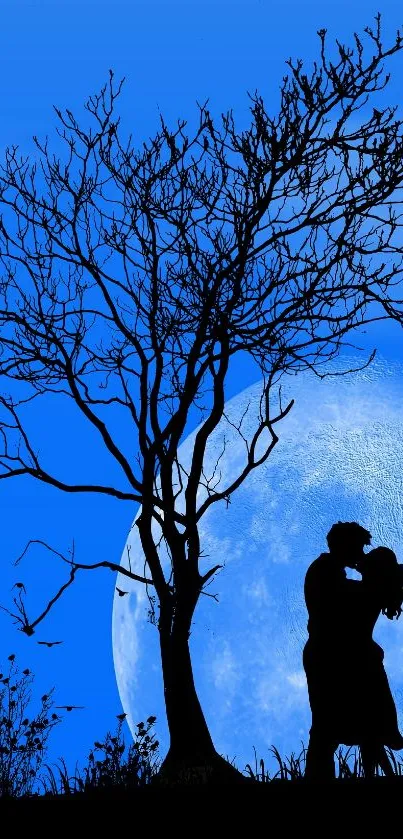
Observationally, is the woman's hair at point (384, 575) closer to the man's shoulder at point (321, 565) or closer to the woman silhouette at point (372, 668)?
the woman silhouette at point (372, 668)

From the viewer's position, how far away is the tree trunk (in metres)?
11.0

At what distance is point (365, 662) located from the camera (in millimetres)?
7520

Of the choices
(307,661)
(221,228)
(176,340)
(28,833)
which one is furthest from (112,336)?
(28,833)

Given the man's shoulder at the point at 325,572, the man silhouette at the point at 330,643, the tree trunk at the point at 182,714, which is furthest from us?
the tree trunk at the point at 182,714

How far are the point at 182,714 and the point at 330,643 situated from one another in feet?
14.2

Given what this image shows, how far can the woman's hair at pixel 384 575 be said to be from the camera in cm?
752

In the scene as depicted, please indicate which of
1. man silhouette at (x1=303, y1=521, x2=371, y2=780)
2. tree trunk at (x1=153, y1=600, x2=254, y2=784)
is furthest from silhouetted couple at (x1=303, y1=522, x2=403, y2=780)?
tree trunk at (x1=153, y1=600, x2=254, y2=784)

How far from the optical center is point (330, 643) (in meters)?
7.51

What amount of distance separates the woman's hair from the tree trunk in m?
3.85

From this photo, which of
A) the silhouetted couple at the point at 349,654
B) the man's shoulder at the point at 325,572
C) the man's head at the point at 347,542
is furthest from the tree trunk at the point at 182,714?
the man's head at the point at 347,542

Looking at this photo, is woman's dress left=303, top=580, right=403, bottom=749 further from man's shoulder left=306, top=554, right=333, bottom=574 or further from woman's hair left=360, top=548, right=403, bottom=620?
man's shoulder left=306, top=554, right=333, bottom=574

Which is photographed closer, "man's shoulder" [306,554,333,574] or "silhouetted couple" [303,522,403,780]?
"silhouetted couple" [303,522,403,780]

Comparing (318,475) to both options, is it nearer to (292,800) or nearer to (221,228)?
(221,228)

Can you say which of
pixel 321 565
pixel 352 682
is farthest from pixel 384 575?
pixel 352 682
